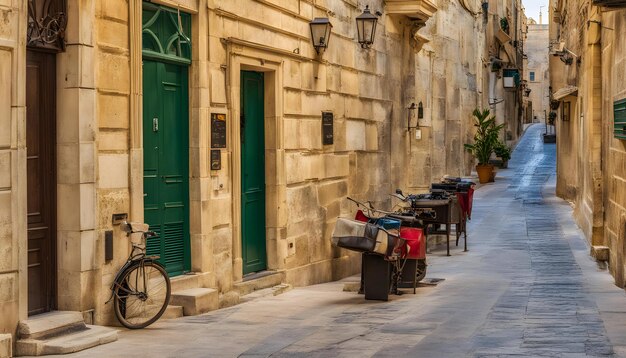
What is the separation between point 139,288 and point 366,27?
27.2ft

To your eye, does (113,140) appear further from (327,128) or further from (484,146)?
(484,146)

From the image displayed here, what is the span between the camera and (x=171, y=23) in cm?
1066

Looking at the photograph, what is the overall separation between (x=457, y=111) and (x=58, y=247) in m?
26.0

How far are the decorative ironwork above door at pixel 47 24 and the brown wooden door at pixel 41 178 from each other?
0.12 meters

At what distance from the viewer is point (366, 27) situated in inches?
656

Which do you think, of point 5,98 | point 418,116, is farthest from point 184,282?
point 418,116

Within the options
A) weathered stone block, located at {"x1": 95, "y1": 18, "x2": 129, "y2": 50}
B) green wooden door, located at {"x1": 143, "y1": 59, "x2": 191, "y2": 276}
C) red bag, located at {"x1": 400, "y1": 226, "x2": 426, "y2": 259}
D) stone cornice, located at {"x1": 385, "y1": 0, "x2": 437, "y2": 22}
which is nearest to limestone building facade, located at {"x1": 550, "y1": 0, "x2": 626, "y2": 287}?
red bag, located at {"x1": 400, "y1": 226, "x2": 426, "y2": 259}

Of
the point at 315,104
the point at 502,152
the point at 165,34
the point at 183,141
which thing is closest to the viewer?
the point at 165,34

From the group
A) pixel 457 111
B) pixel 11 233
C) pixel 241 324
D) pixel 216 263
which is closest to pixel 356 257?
pixel 216 263

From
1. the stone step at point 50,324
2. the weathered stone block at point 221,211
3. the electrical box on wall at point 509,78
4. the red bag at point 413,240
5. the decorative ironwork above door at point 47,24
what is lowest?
the stone step at point 50,324

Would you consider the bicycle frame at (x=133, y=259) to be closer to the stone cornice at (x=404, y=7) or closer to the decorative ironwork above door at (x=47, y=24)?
the decorative ironwork above door at (x=47, y=24)

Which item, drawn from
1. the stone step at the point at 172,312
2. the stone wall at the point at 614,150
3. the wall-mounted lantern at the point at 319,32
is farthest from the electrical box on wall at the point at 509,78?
the stone step at the point at 172,312

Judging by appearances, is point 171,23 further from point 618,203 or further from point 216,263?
point 618,203

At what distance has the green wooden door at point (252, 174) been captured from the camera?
1277 centimetres
